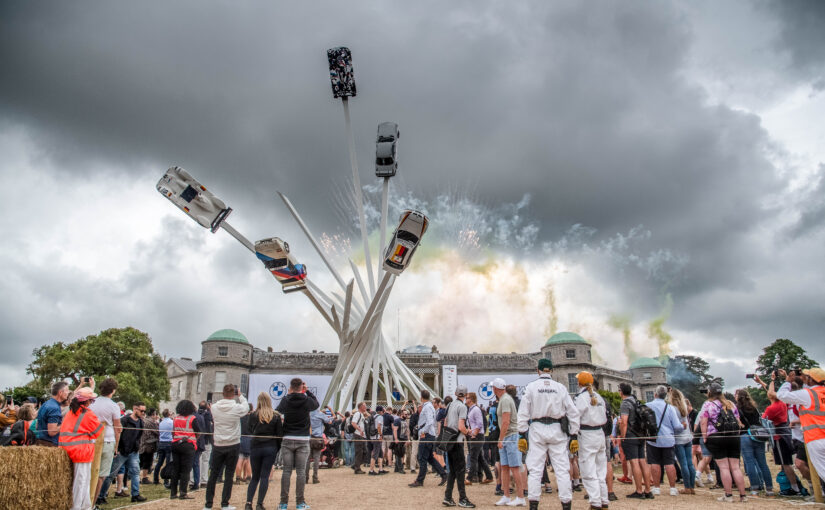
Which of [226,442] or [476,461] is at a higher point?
[226,442]

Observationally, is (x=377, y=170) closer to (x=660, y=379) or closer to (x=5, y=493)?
(x=5, y=493)

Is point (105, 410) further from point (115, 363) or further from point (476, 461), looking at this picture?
point (115, 363)

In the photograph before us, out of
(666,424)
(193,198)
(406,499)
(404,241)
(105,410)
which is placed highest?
(193,198)

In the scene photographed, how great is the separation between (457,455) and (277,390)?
28.9 meters

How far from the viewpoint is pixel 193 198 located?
74.0ft

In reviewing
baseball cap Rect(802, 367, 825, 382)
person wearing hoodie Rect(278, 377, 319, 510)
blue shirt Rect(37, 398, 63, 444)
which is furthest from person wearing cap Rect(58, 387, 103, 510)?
baseball cap Rect(802, 367, 825, 382)

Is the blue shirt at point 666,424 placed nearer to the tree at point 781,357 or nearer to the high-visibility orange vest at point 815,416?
the high-visibility orange vest at point 815,416

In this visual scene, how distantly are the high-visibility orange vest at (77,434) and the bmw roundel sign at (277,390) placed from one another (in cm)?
2807

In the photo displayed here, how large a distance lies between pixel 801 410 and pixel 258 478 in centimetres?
812

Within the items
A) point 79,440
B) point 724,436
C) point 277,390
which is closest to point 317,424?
point 79,440

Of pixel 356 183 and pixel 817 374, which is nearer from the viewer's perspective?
pixel 817 374

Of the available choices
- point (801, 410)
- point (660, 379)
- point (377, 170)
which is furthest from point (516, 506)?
point (660, 379)

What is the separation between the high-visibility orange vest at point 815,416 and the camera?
706 cm

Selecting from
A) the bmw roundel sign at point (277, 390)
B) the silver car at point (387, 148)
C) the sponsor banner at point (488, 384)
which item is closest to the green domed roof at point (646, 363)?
the sponsor banner at point (488, 384)
